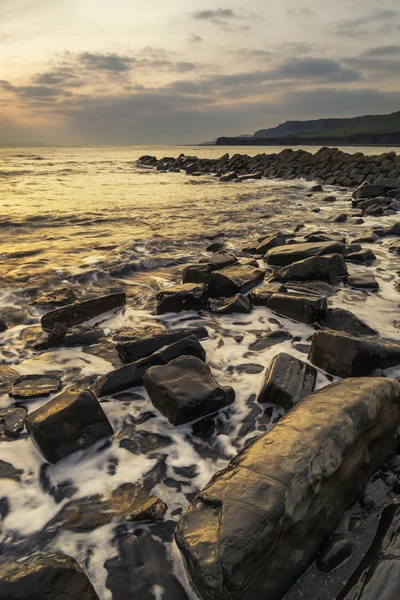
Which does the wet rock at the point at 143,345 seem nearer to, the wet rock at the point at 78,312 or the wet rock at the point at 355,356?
the wet rock at the point at 78,312

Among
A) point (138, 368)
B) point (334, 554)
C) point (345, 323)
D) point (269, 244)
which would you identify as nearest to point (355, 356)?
point (345, 323)

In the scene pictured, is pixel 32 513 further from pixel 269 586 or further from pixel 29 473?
pixel 269 586

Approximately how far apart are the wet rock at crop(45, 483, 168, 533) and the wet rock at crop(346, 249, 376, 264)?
645cm

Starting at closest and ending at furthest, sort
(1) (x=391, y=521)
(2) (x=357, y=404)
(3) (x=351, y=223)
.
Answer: (1) (x=391, y=521)
(2) (x=357, y=404)
(3) (x=351, y=223)

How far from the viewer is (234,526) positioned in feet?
5.85

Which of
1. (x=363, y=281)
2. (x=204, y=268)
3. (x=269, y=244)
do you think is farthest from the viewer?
(x=269, y=244)

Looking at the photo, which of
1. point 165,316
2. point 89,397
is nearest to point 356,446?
point 89,397

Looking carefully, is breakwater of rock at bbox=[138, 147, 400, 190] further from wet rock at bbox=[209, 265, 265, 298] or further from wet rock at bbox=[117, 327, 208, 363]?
wet rock at bbox=[117, 327, 208, 363]

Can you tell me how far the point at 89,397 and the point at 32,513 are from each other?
0.82 meters

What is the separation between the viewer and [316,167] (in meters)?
28.0

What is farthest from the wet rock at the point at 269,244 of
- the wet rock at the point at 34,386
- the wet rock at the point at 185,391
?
Result: the wet rock at the point at 34,386

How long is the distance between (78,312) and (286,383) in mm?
3082

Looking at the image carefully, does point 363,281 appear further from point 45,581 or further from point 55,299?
point 45,581

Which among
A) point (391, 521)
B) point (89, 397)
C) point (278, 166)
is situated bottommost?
point (391, 521)
